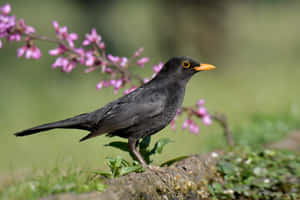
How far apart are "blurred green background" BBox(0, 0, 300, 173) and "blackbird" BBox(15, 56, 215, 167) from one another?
2.28 ft

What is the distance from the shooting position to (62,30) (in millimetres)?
4926

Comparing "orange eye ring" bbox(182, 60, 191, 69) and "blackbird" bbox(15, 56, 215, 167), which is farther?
"orange eye ring" bbox(182, 60, 191, 69)

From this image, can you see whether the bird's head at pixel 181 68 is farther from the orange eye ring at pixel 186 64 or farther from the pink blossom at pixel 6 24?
the pink blossom at pixel 6 24

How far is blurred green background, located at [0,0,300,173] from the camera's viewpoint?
8106 millimetres

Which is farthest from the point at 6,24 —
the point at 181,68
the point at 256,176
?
the point at 256,176

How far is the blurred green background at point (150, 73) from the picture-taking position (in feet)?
26.6

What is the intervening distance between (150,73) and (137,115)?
950 centimetres

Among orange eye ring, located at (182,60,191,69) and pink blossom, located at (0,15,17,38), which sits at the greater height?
pink blossom, located at (0,15,17,38)

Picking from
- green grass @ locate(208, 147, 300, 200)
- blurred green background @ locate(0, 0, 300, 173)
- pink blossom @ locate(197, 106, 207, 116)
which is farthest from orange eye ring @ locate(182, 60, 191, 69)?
blurred green background @ locate(0, 0, 300, 173)

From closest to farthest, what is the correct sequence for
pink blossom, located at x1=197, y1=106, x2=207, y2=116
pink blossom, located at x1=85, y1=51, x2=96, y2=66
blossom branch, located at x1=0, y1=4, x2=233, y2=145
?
blossom branch, located at x1=0, y1=4, x2=233, y2=145 < pink blossom, located at x1=85, y1=51, x2=96, y2=66 < pink blossom, located at x1=197, y1=106, x2=207, y2=116

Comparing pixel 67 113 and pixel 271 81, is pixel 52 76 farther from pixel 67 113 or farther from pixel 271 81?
pixel 271 81

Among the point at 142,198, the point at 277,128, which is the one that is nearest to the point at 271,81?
the point at 277,128

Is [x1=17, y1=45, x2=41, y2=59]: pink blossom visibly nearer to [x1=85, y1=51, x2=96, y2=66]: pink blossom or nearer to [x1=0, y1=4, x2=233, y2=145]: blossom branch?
[x1=0, y1=4, x2=233, y2=145]: blossom branch

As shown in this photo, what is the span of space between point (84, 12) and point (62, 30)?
12.0m
